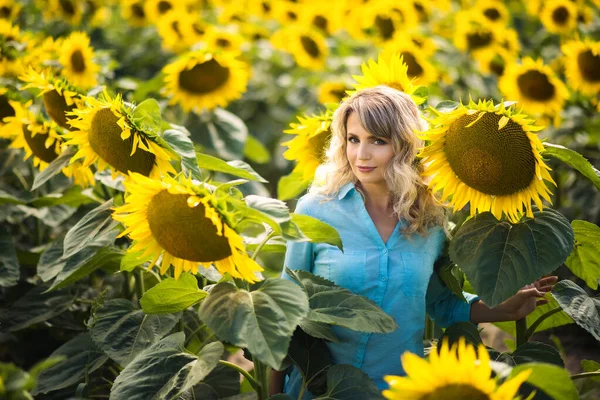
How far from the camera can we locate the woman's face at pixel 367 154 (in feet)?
6.12

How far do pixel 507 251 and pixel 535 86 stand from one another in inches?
70.9

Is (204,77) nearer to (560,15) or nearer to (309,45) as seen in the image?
(309,45)

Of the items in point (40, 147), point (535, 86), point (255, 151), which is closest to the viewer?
point (40, 147)

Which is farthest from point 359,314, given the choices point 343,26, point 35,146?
point 343,26

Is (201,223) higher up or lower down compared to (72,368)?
higher up

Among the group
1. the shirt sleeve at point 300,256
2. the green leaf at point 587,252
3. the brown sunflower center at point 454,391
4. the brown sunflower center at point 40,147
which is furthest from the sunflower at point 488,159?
the brown sunflower center at point 40,147

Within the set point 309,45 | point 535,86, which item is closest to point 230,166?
point 535,86

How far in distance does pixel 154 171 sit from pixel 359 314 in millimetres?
647

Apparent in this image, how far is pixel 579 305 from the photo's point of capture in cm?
177

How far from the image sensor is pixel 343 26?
4.99m

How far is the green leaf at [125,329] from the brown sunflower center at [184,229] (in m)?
0.45

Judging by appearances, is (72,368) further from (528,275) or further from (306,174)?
(528,275)

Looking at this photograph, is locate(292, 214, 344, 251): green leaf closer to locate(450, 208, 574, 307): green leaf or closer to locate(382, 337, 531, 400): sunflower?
locate(450, 208, 574, 307): green leaf

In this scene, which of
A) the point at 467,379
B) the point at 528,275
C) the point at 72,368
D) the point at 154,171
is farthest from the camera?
the point at 72,368
